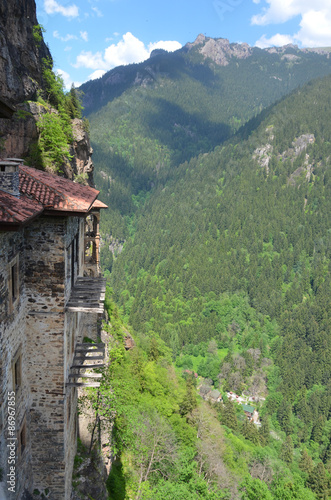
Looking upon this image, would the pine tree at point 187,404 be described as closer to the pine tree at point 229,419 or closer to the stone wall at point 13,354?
the stone wall at point 13,354

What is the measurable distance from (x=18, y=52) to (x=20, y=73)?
6.07 feet

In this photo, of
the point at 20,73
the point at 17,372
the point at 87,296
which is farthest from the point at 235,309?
the point at 17,372

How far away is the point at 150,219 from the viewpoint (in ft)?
569

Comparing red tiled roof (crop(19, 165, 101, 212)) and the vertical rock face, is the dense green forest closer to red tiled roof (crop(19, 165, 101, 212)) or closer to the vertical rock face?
red tiled roof (crop(19, 165, 101, 212))

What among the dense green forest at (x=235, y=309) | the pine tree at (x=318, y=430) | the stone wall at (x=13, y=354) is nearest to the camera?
the stone wall at (x=13, y=354)

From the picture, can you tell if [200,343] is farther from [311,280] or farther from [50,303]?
[50,303]

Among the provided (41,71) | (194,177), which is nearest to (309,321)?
(194,177)

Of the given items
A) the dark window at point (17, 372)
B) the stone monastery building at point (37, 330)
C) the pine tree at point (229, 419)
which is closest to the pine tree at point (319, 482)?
the pine tree at point (229, 419)

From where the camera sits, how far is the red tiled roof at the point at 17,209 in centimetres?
795

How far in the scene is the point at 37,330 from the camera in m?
11.8

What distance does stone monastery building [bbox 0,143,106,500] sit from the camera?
9.75 metres

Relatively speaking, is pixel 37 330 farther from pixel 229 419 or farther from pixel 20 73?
pixel 229 419

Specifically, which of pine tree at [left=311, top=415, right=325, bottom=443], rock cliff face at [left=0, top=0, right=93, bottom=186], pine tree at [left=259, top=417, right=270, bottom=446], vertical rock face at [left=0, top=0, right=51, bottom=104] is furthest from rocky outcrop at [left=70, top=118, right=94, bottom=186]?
pine tree at [left=311, top=415, right=325, bottom=443]

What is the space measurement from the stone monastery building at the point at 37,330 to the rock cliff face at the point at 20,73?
1286 cm
